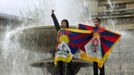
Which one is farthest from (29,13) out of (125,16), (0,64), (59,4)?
(125,16)

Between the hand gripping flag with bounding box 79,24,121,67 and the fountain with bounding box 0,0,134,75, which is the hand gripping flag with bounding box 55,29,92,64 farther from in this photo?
the fountain with bounding box 0,0,134,75

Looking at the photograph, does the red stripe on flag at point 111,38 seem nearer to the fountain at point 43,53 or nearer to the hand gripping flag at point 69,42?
the hand gripping flag at point 69,42

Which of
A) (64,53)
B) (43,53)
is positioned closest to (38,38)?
(43,53)

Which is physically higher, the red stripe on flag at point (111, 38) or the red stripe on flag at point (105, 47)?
the red stripe on flag at point (111, 38)

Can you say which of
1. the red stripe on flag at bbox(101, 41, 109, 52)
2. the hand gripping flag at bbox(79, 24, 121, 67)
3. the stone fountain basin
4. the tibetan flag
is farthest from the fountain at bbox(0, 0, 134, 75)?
the red stripe on flag at bbox(101, 41, 109, 52)

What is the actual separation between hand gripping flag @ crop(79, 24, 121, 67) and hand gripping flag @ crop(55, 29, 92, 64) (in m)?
0.13

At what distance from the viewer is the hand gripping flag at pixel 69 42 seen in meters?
8.82

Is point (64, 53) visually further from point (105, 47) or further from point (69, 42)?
point (105, 47)

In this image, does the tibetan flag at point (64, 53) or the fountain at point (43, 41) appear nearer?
the tibetan flag at point (64, 53)

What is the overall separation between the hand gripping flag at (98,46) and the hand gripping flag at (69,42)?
0.42 ft

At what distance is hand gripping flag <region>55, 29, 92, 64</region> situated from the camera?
882 cm

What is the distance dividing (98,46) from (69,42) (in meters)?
0.57

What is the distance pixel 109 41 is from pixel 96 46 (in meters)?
0.34

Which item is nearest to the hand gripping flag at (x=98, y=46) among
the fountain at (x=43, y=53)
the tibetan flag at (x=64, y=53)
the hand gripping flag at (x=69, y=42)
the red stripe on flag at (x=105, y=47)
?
the red stripe on flag at (x=105, y=47)
